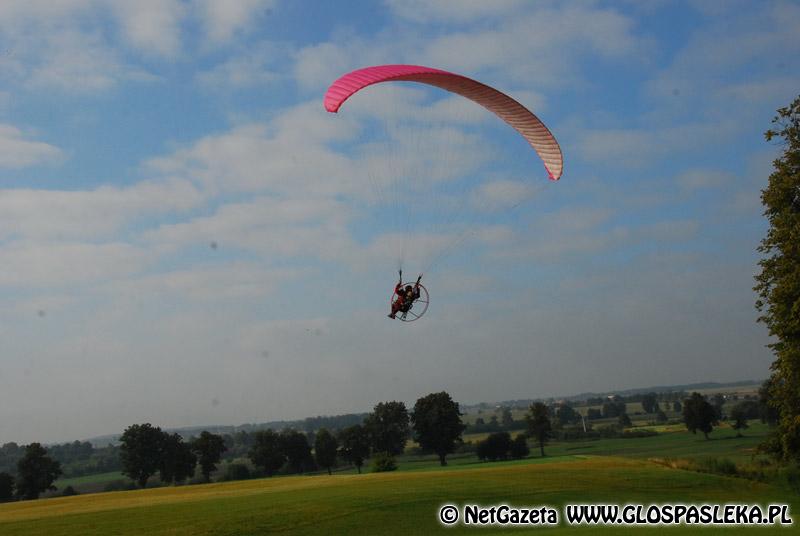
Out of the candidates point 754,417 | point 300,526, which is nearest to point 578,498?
point 300,526

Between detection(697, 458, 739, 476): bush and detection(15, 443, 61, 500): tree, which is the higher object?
detection(15, 443, 61, 500): tree

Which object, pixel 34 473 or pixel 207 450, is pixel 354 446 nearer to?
pixel 207 450

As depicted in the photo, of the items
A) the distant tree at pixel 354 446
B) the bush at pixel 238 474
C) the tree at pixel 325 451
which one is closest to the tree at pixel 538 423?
the distant tree at pixel 354 446

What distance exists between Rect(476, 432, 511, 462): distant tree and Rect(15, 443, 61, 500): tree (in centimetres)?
4682

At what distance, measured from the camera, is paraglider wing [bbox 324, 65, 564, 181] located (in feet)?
71.0

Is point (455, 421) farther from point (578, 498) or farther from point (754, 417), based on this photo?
point (754, 417)

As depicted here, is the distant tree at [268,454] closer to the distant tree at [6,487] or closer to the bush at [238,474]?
the bush at [238,474]

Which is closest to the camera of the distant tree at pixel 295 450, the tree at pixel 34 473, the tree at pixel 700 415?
the tree at pixel 34 473

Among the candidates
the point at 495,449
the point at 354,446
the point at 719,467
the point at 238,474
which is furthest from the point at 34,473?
the point at 719,467

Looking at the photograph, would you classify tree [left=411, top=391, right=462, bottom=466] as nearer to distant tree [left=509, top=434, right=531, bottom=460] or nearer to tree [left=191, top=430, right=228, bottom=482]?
distant tree [left=509, top=434, right=531, bottom=460]

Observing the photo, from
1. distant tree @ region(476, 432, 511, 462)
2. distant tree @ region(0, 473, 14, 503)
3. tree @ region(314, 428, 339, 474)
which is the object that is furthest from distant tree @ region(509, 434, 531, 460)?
distant tree @ region(0, 473, 14, 503)

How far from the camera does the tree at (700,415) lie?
8581 centimetres

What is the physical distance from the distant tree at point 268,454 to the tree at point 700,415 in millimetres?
49320

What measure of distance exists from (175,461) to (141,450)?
370cm
